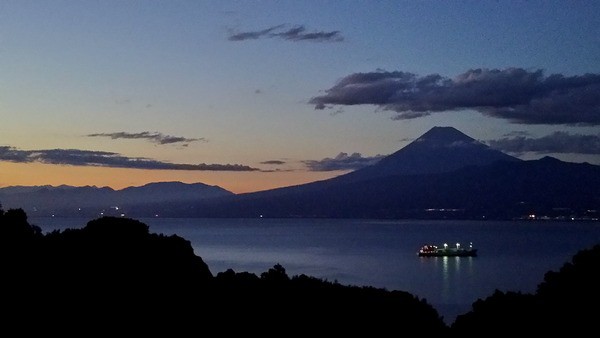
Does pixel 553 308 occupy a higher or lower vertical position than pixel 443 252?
higher

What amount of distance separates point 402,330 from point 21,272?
8.73 m

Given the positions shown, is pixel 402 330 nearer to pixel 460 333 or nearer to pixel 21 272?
pixel 460 333

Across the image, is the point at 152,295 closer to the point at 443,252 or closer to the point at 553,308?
the point at 553,308

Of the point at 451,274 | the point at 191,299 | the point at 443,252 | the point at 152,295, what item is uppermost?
the point at 152,295

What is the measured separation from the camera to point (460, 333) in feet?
53.2

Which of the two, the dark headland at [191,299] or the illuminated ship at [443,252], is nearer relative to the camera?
the dark headland at [191,299]

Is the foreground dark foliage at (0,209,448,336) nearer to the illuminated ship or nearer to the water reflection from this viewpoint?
the water reflection

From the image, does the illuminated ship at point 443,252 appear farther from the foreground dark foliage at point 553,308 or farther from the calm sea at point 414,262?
the foreground dark foliage at point 553,308

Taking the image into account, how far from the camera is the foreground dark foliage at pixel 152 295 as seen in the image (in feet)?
50.7

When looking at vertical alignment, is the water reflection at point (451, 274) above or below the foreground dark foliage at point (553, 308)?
below

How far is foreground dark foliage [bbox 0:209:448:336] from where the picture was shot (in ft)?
50.7

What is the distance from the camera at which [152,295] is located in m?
16.7

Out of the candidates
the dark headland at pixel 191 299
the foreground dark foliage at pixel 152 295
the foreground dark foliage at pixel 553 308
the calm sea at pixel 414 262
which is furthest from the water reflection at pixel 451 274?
the foreground dark foliage at pixel 553 308

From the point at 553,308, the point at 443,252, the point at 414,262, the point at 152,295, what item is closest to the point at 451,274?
the point at 414,262
